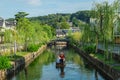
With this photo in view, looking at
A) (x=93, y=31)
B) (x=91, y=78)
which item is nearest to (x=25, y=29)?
(x=93, y=31)

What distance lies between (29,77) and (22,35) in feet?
89.4

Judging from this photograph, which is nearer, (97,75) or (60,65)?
(97,75)

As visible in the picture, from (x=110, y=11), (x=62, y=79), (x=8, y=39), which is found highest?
(x=110, y=11)

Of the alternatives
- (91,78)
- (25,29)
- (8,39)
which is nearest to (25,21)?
(25,29)

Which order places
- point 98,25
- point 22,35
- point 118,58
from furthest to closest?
point 22,35 < point 98,25 < point 118,58

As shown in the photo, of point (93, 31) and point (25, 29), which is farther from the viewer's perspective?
point (25, 29)

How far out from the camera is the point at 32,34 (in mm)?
71938

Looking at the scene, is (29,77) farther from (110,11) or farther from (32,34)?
(32,34)

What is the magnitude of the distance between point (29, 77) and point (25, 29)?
1235 inches

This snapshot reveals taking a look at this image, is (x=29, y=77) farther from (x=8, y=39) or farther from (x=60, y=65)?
(x=8, y=39)

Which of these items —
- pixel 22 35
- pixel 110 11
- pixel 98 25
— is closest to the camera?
pixel 110 11

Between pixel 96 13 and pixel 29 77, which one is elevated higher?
pixel 96 13

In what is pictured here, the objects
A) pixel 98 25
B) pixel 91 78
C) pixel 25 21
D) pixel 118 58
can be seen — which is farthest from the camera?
pixel 25 21

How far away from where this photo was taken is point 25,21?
70125 millimetres
